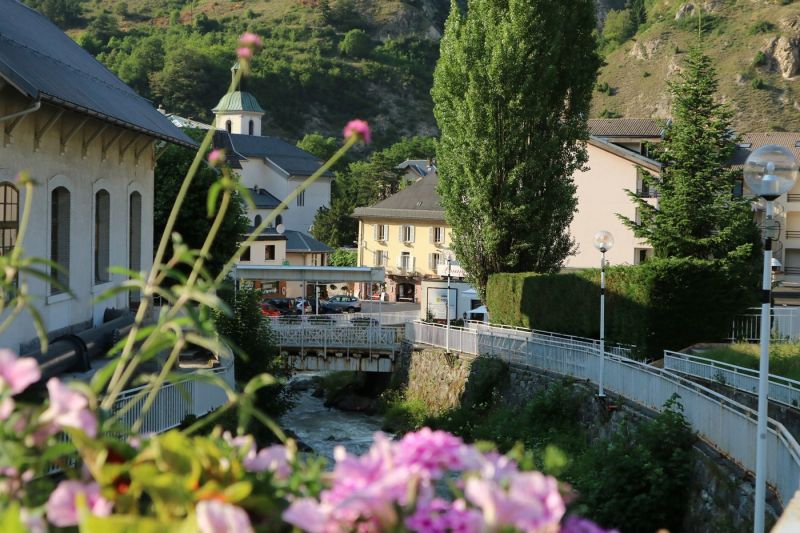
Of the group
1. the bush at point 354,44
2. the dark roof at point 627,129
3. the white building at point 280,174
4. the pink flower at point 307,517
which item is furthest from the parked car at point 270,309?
the bush at point 354,44

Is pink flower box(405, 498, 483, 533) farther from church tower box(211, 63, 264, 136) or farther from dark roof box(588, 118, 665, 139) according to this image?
church tower box(211, 63, 264, 136)

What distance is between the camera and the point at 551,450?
3150mm

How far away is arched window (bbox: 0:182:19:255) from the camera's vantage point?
1642cm

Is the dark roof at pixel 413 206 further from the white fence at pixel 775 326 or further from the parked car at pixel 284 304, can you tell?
the white fence at pixel 775 326

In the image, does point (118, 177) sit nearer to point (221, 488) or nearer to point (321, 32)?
point (221, 488)

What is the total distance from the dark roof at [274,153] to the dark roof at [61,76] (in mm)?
Result: 76950

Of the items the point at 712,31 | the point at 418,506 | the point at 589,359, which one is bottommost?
the point at 589,359

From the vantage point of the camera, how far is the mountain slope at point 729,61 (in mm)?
123375

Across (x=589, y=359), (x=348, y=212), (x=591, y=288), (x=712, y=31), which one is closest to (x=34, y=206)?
(x=589, y=359)

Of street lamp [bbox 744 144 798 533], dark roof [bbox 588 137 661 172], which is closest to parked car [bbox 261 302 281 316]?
dark roof [bbox 588 137 661 172]

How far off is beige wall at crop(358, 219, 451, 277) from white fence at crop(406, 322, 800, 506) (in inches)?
1391

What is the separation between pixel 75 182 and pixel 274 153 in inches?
3564

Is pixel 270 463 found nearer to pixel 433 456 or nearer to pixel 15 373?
pixel 433 456

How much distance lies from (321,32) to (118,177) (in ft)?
540
